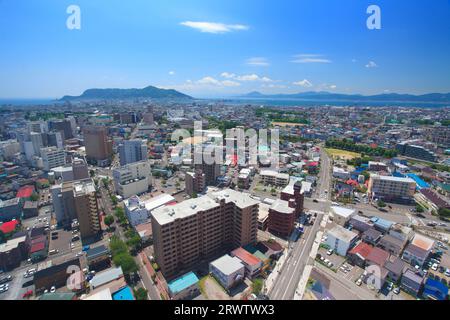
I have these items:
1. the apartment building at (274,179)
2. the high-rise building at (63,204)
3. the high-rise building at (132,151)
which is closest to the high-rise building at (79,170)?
the high-rise building at (63,204)

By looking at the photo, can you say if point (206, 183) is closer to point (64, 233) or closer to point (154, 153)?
point (64, 233)

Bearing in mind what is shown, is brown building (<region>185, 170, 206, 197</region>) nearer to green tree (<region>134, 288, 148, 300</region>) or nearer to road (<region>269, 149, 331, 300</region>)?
road (<region>269, 149, 331, 300</region>)

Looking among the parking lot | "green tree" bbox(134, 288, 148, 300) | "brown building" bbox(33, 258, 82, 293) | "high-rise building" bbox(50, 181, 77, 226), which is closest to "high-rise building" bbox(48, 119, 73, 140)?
"high-rise building" bbox(50, 181, 77, 226)

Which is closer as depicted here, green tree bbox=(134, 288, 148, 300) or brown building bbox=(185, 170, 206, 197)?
green tree bbox=(134, 288, 148, 300)

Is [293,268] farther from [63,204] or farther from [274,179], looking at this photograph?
[63,204]

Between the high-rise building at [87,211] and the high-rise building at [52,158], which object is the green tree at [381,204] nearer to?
the high-rise building at [87,211]

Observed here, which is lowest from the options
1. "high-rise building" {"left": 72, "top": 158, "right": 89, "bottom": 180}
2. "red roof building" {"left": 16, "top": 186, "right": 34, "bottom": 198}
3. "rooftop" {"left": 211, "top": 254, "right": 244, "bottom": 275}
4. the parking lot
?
the parking lot
